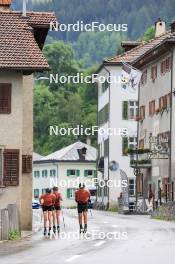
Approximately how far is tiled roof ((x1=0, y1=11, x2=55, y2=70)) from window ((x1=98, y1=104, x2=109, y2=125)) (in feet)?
192

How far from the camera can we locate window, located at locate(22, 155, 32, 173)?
4028 centimetres

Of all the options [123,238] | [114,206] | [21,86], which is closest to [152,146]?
[114,206]

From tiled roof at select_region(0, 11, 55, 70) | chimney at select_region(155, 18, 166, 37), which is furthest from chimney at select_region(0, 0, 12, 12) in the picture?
chimney at select_region(155, 18, 166, 37)

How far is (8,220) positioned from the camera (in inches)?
1329

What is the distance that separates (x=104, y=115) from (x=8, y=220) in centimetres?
7030

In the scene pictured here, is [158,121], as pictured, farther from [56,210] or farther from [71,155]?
[71,155]

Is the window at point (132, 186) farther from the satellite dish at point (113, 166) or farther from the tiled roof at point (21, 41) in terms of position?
the tiled roof at point (21, 41)

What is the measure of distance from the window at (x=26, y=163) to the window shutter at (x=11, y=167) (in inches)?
53.5

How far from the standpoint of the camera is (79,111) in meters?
172

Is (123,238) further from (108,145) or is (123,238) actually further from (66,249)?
(108,145)

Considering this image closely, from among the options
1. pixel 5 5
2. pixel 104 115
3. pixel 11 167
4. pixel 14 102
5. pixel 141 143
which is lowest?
pixel 11 167

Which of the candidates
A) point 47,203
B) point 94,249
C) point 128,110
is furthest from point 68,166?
point 94,249

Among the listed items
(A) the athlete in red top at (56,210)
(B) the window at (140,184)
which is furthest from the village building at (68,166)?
(A) the athlete in red top at (56,210)

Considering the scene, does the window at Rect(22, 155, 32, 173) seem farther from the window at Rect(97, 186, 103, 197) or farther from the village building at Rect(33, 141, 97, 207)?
the village building at Rect(33, 141, 97, 207)
